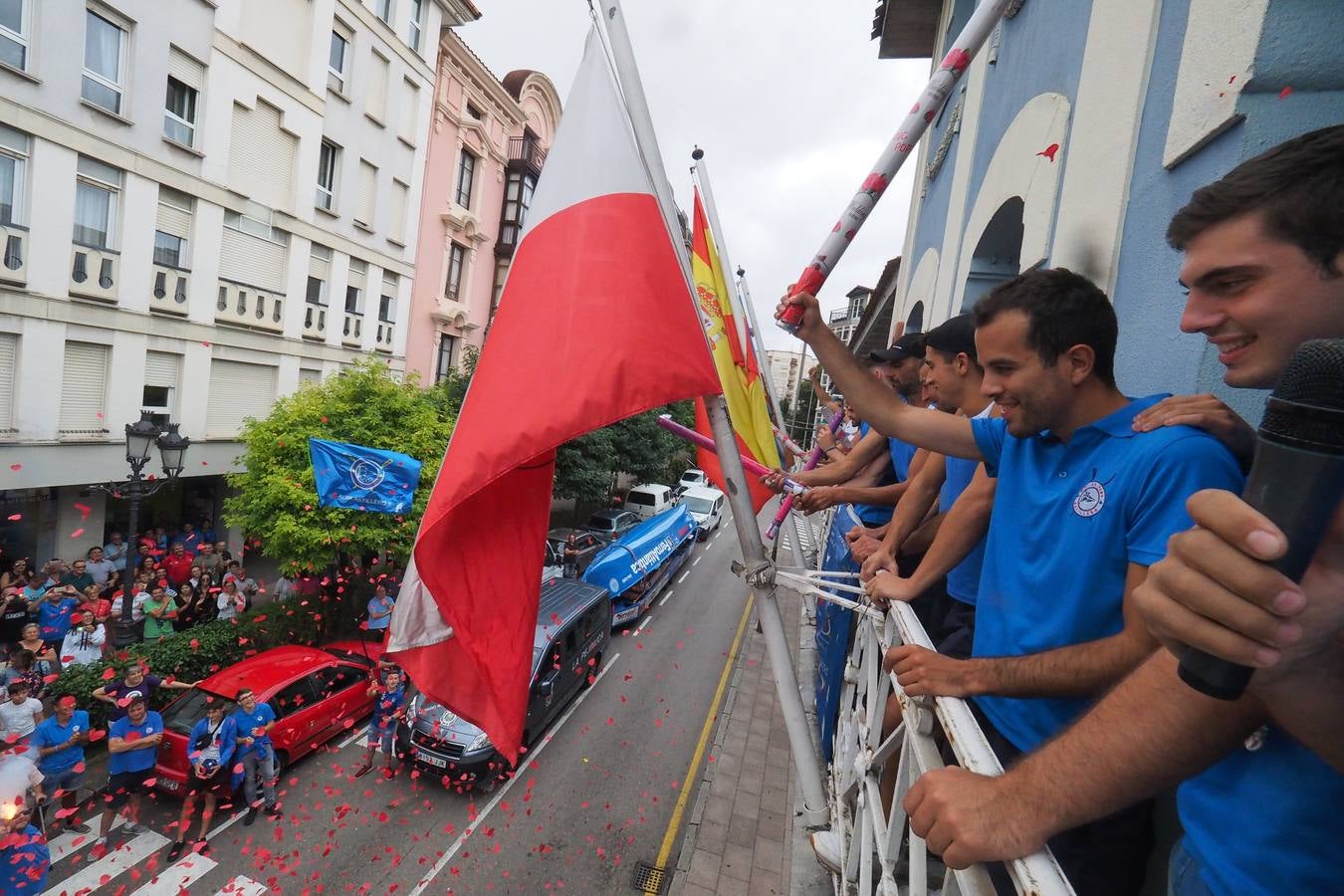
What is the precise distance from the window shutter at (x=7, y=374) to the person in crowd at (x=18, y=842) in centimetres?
792

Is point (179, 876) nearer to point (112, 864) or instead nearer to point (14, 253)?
point (112, 864)

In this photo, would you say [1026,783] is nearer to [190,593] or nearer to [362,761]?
[362,761]

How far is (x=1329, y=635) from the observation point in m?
0.76

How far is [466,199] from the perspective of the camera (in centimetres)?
2239

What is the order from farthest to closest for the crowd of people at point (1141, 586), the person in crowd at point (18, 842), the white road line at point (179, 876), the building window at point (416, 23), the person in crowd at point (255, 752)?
the building window at point (416, 23) → the person in crowd at point (255, 752) → the white road line at point (179, 876) → the person in crowd at point (18, 842) → the crowd of people at point (1141, 586)

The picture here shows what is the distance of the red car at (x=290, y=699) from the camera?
7594 mm

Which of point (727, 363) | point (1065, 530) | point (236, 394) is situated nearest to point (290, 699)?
point (727, 363)

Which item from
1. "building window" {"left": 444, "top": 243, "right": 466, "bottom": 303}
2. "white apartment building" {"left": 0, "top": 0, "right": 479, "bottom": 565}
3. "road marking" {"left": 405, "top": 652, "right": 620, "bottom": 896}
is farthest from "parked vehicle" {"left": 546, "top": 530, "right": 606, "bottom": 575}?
"building window" {"left": 444, "top": 243, "right": 466, "bottom": 303}

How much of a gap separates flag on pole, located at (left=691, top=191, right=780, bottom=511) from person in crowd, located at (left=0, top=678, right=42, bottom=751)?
746 centimetres

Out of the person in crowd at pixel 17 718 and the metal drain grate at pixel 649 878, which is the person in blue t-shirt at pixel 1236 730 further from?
the person in crowd at pixel 17 718

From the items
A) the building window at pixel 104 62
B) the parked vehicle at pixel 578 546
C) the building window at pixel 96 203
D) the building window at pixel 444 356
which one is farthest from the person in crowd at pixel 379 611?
the building window at pixel 444 356

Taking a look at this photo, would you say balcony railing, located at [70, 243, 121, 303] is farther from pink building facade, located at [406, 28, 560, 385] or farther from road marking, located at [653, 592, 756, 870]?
road marking, located at [653, 592, 756, 870]

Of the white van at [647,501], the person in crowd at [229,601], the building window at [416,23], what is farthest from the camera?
the white van at [647,501]

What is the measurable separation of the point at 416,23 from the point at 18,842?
810 inches
